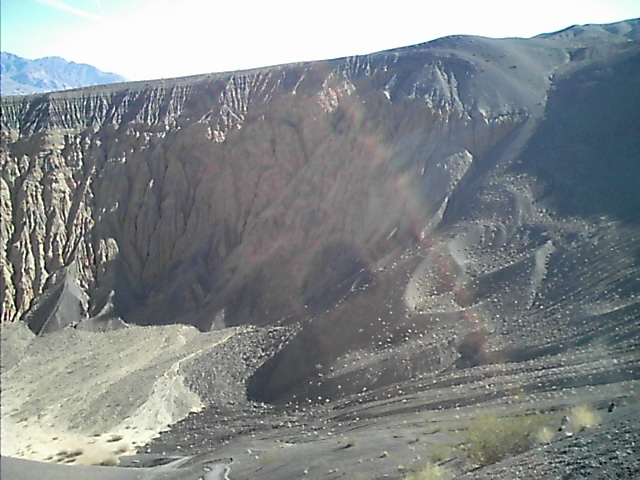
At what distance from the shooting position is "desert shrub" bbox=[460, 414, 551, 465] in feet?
43.0

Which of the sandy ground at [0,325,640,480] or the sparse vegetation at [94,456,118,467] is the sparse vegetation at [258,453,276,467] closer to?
the sandy ground at [0,325,640,480]

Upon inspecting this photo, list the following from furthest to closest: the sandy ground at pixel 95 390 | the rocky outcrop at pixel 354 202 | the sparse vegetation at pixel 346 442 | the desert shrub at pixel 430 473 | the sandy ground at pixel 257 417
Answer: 1. the rocky outcrop at pixel 354 202
2. the sparse vegetation at pixel 346 442
3. the sandy ground at pixel 95 390
4. the desert shrub at pixel 430 473
5. the sandy ground at pixel 257 417

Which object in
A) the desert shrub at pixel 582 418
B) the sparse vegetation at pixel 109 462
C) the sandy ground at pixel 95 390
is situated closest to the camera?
the desert shrub at pixel 582 418

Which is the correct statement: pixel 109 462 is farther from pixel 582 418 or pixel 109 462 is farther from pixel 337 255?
pixel 337 255

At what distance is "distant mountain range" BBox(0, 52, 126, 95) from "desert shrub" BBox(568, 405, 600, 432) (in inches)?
6385

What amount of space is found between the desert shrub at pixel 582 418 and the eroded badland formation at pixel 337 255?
0.34m

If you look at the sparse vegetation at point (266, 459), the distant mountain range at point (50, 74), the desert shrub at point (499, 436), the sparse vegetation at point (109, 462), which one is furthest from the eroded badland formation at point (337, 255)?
the distant mountain range at point (50, 74)

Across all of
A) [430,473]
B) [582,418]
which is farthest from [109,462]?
[582,418]

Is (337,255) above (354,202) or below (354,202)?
below

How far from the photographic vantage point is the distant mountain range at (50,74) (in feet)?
538

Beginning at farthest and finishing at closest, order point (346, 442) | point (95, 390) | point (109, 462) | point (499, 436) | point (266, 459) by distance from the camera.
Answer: point (95, 390), point (109, 462), point (346, 442), point (266, 459), point (499, 436)

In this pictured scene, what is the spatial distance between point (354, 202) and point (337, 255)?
3.20 metres

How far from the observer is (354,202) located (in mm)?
32344

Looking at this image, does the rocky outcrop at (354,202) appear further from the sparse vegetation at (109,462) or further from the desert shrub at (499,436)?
the sparse vegetation at (109,462)
